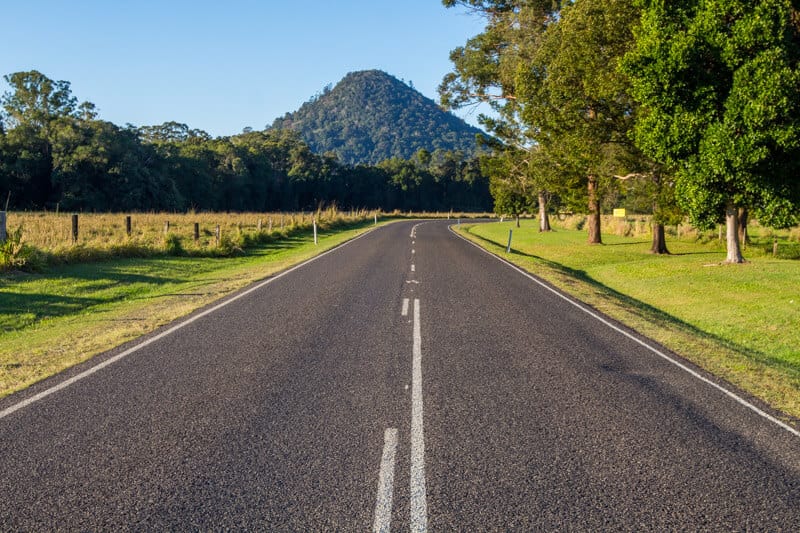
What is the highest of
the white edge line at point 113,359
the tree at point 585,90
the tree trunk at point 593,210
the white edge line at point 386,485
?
the tree at point 585,90

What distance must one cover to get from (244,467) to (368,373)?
273 cm

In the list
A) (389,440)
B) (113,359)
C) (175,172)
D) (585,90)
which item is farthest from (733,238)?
(175,172)

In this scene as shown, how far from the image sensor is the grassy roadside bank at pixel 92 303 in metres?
8.08

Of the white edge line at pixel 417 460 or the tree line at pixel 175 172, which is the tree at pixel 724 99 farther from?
the tree line at pixel 175 172

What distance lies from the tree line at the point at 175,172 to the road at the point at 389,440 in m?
25.7

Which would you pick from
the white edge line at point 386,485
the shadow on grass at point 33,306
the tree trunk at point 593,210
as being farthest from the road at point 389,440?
the tree trunk at point 593,210

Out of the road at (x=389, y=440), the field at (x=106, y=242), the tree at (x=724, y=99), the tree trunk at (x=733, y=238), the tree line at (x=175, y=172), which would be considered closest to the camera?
the road at (x=389, y=440)

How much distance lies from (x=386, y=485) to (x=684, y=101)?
1551cm

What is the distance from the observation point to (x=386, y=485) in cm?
427

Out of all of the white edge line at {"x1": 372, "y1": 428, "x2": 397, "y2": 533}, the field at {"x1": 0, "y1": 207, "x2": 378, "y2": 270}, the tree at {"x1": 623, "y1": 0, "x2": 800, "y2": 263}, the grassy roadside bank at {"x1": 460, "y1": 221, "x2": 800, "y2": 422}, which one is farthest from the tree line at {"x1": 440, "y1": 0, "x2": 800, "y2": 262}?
the field at {"x1": 0, "y1": 207, "x2": 378, "y2": 270}

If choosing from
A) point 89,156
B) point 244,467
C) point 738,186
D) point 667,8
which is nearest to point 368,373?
point 244,467

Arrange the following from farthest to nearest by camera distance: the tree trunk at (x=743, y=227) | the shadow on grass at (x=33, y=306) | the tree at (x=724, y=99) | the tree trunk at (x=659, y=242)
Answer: the tree trunk at (x=743, y=227)
the tree trunk at (x=659, y=242)
the tree at (x=724, y=99)
the shadow on grass at (x=33, y=306)

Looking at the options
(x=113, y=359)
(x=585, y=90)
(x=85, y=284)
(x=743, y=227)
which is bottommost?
(x=113, y=359)

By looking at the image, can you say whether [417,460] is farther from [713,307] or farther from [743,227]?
[743,227]
